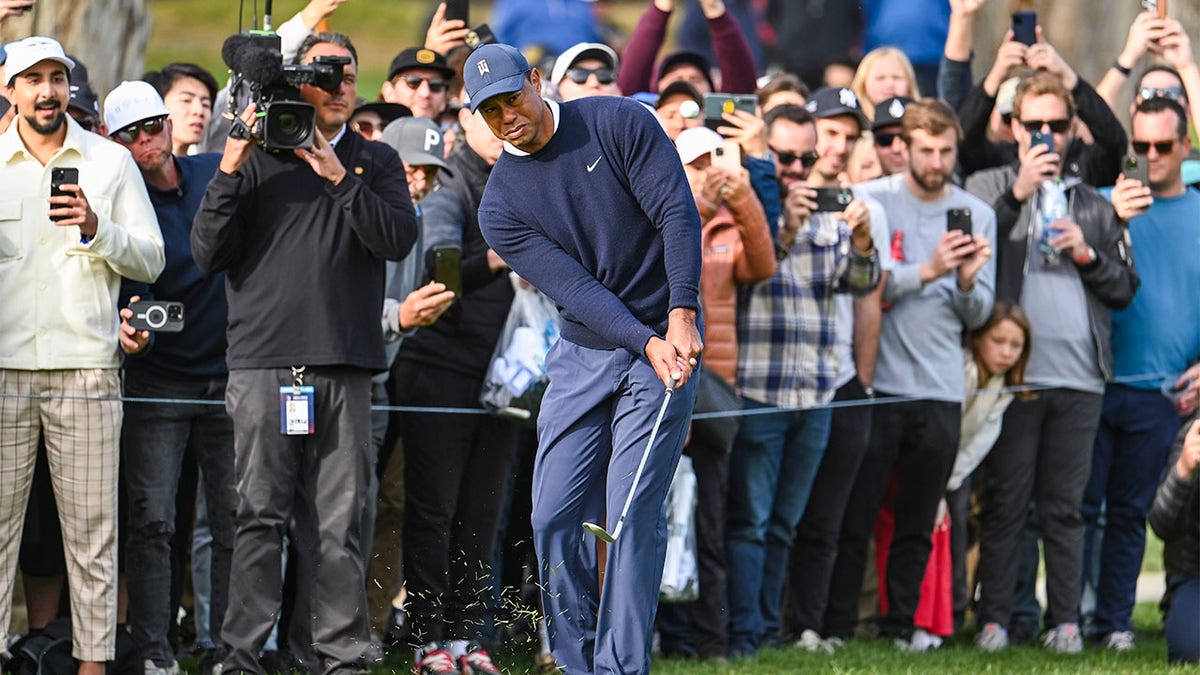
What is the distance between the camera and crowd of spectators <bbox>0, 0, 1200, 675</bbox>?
7703mm

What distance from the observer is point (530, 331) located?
28.1 ft

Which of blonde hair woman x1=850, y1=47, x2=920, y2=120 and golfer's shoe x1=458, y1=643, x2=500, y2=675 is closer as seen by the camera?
golfer's shoe x1=458, y1=643, x2=500, y2=675

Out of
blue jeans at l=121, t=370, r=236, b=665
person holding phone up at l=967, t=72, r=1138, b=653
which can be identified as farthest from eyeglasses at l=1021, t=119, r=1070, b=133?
blue jeans at l=121, t=370, r=236, b=665

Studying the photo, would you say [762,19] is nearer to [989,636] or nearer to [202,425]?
[989,636]

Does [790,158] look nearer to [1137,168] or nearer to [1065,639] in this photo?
[1137,168]

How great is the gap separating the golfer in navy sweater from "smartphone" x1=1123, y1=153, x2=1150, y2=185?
4.32m

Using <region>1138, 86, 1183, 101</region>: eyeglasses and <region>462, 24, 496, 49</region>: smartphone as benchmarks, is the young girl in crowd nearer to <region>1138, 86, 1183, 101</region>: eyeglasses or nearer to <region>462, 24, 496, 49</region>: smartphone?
<region>1138, 86, 1183, 101</region>: eyeglasses

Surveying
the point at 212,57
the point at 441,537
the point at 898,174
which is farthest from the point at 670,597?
the point at 212,57

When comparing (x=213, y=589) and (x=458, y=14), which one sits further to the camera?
(x=458, y=14)

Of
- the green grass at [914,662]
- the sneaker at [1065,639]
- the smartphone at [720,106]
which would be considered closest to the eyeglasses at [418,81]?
the smartphone at [720,106]

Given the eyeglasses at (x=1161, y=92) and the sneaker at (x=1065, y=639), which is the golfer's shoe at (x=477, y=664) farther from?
the eyeglasses at (x=1161, y=92)

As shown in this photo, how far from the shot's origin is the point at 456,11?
10.1 metres

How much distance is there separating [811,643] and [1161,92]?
355 centimetres

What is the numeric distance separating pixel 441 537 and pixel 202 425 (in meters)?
1.14
